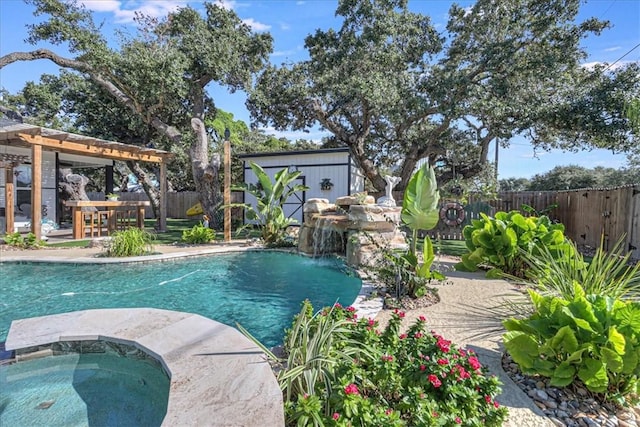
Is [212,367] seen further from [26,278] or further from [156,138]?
[156,138]

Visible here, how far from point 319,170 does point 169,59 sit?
258 inches

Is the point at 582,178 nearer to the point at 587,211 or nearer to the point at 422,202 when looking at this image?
the point at 587,211

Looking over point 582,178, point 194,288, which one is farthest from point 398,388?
point 582,178

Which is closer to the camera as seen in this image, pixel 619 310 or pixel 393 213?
pixel 619 310

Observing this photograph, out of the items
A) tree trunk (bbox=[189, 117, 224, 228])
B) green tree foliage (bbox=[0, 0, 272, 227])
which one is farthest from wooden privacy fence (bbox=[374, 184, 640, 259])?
green tree foliage (bbox=[0, 0, 272, 227])

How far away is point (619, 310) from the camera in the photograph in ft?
6.52

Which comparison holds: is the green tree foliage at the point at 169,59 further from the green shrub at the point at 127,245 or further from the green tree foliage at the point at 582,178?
the green tree foliage at the point at 582,178

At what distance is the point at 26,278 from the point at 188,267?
269 cm

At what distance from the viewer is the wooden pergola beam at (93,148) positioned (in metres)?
8.38

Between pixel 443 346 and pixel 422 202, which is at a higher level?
pixel 422 202

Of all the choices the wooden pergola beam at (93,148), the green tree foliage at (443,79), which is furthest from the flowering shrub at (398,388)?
the wooden pergola beam at (93,148)

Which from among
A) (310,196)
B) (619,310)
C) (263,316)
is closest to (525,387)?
(619,310)

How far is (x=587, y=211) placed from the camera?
28.3 feet

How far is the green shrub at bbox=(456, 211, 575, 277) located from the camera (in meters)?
5.01
